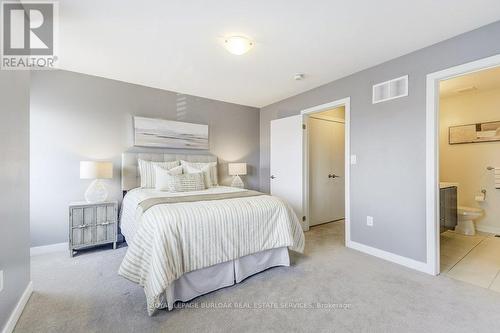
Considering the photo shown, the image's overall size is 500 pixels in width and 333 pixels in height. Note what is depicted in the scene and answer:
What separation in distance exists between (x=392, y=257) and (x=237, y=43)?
2925 mm

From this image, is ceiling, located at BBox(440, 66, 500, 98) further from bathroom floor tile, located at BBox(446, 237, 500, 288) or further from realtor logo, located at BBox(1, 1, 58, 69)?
realtor logo, located at BBox(1, 1, 58, 69)

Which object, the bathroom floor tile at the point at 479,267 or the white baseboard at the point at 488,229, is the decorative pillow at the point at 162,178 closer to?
the bathroom floor tile at the point at 479,267

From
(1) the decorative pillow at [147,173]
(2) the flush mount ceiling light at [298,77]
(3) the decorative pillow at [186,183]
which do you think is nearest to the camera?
(3) the decorative pillow at [186,183]

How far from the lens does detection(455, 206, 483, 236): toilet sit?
138 inches

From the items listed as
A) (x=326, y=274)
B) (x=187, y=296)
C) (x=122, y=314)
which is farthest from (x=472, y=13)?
(x=122, y=314)

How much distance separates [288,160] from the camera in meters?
4.04

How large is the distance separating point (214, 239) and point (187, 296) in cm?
50

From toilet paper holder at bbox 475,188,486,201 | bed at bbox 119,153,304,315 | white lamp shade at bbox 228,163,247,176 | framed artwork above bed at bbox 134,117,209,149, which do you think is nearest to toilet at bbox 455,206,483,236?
toilet paper holder at bbox 475,188,486,201

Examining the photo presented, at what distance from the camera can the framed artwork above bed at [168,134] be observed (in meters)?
3.49

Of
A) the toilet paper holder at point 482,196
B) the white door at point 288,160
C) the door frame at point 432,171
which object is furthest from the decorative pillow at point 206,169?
the toilet paper holder at point 482,196

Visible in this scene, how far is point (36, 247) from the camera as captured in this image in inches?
112

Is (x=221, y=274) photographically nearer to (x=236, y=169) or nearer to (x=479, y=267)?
(x=236, y=169)

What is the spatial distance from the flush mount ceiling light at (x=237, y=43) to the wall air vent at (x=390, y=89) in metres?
1.67

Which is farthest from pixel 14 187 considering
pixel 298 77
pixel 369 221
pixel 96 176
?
pixel 369 221
